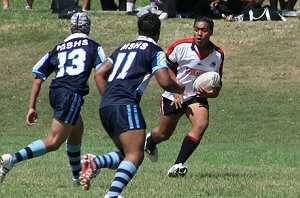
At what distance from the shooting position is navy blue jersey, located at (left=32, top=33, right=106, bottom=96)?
10125mm

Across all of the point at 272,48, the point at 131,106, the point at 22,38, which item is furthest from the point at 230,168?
the point at 22,38

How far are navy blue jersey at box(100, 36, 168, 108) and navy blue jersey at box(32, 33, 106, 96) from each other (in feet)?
4.21

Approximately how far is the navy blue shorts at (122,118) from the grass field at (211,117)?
2.76ft

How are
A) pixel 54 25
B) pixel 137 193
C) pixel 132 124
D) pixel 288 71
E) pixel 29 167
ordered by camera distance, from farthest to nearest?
1. pixel 54 25
2. pixel 288 71
3. pixel 29 167
4. pixel 137 193
5. pixel 132 124

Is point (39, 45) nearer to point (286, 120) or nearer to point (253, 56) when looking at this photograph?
point (253, 56)

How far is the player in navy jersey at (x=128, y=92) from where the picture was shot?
857cm

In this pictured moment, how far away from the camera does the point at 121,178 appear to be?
8375 mm

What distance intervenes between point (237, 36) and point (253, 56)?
1394 millimetres

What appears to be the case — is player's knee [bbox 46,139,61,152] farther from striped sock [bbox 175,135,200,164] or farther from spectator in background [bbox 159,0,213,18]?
spectator in background [bbox 159,0,213,18]

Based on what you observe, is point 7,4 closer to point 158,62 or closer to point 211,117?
point 211,117

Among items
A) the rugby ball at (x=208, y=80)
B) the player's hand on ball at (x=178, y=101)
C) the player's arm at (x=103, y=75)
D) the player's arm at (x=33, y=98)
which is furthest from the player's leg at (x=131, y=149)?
the player's hand on ball at (x=178, y=101)

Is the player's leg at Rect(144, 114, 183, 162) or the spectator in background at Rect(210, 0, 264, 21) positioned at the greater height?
the player's leg at Rect(144, 114, 183, 162)

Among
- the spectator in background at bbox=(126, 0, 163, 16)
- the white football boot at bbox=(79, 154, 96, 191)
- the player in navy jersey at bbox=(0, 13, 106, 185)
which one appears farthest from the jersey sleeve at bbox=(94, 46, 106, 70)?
the spectator in background at bbox=(126, 0, 163, 16)

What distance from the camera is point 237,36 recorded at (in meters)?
25.3
